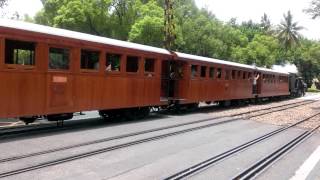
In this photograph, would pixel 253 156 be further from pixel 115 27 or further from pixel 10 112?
pixel 115 27

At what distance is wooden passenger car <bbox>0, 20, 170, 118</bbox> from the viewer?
12648 mm

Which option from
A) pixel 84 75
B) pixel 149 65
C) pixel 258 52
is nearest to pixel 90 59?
pixel 84 75

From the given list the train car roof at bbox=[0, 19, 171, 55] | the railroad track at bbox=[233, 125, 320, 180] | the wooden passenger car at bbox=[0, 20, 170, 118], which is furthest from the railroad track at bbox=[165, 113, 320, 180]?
the train car roof at bbox=[0, 19, 171, 55]

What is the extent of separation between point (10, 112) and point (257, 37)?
74.5 meters

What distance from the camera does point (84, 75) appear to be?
15.5 meters

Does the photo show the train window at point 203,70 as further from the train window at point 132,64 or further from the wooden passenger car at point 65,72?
the train window at point 132,64

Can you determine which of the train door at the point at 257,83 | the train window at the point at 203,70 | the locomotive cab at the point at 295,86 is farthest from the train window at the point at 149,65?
the locomotive cab at the point at 295,86

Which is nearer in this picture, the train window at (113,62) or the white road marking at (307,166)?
the white road marking at (307,166)

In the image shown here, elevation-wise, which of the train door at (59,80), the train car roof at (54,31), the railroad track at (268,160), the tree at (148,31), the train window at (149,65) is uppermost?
the tree at (148,31)

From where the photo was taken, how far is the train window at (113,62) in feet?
54.9

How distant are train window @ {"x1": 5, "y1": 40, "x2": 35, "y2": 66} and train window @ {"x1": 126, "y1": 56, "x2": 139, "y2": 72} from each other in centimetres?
510

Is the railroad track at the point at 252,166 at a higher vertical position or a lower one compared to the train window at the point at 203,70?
lower

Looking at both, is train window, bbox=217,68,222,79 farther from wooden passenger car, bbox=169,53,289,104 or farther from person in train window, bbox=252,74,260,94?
person in train window, bbox=252,74,260,94

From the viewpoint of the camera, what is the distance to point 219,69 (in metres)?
28.1
